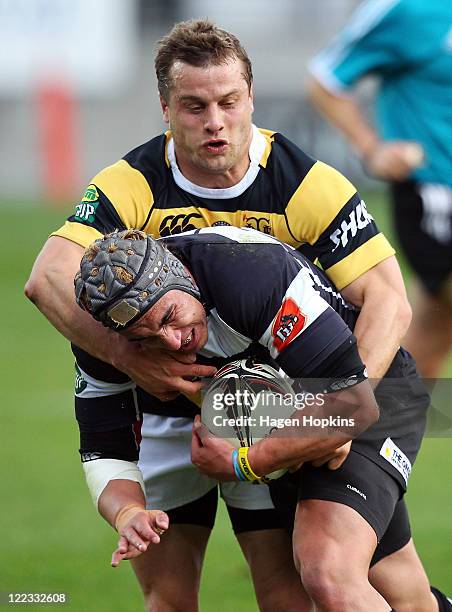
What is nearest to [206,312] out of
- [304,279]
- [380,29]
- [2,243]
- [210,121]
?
[304,279]

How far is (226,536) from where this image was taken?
6.41m

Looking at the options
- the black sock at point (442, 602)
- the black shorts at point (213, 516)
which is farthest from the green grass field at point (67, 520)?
the black sock at point (442, 602)

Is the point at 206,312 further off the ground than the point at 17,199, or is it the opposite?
the point at 206,312

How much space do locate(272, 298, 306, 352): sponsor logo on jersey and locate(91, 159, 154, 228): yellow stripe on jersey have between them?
838 millimetres

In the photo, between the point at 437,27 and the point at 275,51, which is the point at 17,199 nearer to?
the point at 275,51

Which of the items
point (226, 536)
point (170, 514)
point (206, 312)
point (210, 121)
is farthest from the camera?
point (226, 536)

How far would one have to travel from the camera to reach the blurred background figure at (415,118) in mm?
7047

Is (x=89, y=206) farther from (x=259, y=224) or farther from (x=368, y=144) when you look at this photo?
(x=368, y=144)

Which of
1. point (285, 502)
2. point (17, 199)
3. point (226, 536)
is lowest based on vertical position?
point (17, 199)

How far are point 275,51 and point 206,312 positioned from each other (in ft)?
80.0

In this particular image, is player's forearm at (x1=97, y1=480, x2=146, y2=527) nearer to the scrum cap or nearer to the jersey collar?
the scrum cap

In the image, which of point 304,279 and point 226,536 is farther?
point 226,536

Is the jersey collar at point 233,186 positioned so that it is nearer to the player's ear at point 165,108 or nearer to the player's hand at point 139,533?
the player's ear at point 165,108

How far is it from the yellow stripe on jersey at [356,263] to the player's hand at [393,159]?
97.4 inches
